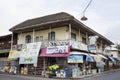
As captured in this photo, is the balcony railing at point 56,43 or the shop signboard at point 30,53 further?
the shop signboard at point 30,53

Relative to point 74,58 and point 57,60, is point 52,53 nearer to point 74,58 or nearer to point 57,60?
point 57,60

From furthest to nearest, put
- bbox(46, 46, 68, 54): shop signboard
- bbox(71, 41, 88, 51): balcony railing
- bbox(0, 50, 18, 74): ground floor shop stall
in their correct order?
bbox(0, 50, 18, 74): ground floor shop stall
bbox(71, 41, 88, 51): balcony railing
bbox(46, 46, 68, 54): shop signboard

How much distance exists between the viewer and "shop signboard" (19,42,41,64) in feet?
72.1

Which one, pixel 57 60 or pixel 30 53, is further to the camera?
pixel 30 53

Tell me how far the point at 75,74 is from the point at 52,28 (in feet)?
22.2

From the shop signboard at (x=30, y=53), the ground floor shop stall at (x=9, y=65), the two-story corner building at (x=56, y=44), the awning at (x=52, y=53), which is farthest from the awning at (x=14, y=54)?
the awning at (x=52, y=53)

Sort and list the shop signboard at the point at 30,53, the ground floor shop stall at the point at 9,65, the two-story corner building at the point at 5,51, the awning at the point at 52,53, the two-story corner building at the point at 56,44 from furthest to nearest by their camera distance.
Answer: the two-story corner building at the point at 5,51 → the ground floor shop stall at the point at 9,65 → the shop signboard at the point at 30,53 → the two-story corner building at the point at 56,44 → the awning at the point at 52,53

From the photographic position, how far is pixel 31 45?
917 inches

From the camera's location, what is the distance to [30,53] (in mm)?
22688

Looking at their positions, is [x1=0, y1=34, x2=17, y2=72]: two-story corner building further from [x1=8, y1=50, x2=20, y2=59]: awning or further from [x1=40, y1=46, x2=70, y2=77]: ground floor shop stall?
[x1=40, y1=46, x2=70, y2=77]: ground floor shop stall

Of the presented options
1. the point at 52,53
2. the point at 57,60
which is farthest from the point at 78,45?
the point at 52,53

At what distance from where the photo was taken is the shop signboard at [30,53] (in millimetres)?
21966

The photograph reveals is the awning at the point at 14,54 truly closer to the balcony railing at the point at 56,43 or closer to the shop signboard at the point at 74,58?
the balcony railing at the point at 56,43

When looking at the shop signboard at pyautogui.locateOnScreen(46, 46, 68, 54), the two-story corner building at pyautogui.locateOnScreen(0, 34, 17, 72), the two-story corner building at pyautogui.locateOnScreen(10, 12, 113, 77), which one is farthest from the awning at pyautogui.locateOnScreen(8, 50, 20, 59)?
the shop signboard at pyautogui.locateOnScreen(46, 46, 68, 54)
